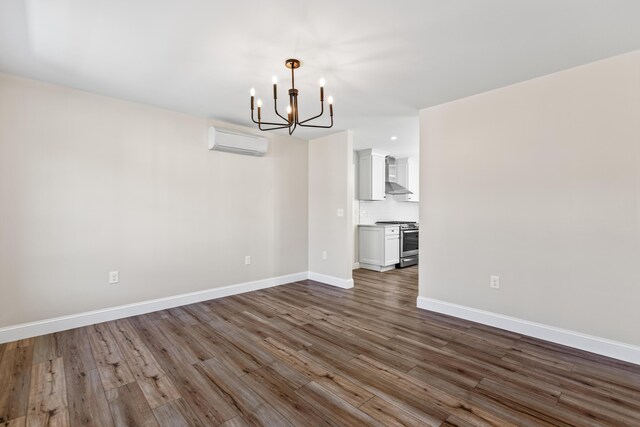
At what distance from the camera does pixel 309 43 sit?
2104 millimetres

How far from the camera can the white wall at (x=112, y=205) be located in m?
2.66

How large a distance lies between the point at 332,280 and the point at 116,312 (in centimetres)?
272

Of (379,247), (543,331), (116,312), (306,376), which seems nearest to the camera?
(306,376)

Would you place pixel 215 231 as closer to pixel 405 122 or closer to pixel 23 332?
pixel 23 332

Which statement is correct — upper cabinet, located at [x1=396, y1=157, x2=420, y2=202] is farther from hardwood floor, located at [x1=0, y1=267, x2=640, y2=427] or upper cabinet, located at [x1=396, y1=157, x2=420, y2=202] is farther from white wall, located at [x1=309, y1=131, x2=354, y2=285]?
hardwood floor, located at [x1=0, y1=267, x2=640, y2=427]

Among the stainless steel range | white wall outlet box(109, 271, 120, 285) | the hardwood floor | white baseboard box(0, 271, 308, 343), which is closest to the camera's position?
the hardwood floor

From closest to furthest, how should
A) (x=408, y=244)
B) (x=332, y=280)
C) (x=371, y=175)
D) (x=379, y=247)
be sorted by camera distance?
(x=332, y=280)
(x=379, y=247)
(x=371, y=175)
(x=408, y=244)

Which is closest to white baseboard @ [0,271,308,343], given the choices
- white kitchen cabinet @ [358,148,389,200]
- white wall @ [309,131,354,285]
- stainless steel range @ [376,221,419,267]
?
white wall @ [309,131,354,285]

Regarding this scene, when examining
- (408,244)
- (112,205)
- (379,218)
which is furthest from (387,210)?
(112,205)

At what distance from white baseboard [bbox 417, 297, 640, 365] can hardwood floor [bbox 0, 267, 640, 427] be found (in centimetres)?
8

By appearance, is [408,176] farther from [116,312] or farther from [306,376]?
[116,312]

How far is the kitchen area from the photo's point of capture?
5.54 meters

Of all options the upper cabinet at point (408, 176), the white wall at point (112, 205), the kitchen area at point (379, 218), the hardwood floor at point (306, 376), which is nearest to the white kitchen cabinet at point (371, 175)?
the kitchen area at point (379, 218)

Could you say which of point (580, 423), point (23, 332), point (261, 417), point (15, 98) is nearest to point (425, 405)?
point (580, 423)
